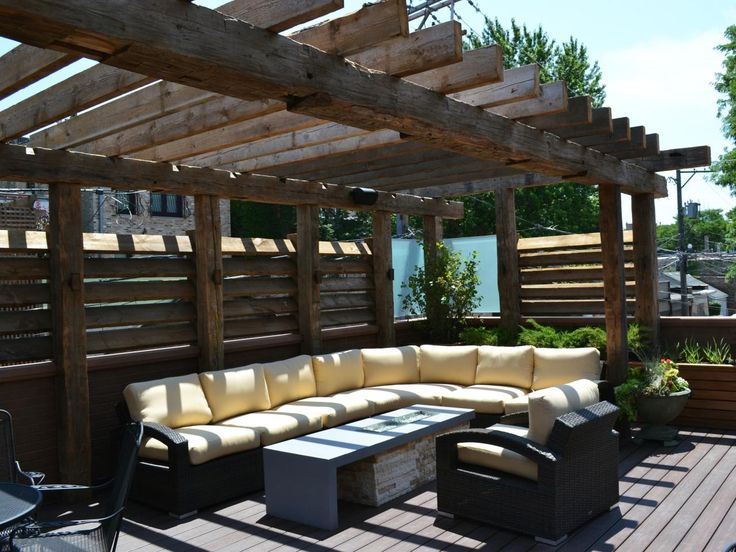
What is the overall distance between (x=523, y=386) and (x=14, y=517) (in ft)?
16.4

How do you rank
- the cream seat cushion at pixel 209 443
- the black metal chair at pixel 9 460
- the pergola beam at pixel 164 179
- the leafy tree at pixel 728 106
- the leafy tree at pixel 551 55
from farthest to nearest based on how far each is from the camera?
the leafy tree at pixel 551 55 → the leafy tree at pixel 728 106 → the pergola beam at pixel 164 179 → the cream seat cushion at pixel 209 443 → the black metal chair at pixel 9 460

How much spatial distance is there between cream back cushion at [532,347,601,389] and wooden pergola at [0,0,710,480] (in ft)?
1.82

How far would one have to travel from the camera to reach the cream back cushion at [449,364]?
24.0 ft

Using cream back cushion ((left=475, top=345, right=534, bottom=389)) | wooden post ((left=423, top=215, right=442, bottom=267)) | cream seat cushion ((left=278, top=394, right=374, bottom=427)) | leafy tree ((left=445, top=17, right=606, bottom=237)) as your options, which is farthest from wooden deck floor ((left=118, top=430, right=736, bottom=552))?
leafy tree ((left=445, top=17, right=606, bottom=237))

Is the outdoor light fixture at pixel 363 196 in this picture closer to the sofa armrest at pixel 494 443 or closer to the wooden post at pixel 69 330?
the wooden post at pixel 69 330

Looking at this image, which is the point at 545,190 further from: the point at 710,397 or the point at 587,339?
the point at 710,397

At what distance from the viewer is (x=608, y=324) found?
7.10 m

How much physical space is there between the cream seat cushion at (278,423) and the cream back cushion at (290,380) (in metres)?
0.37

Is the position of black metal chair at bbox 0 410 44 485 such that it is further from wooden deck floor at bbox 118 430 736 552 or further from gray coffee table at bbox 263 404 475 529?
gray coffee table at bbox 263 404 475 529

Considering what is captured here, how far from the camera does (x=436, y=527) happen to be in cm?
459

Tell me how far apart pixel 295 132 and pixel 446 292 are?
361 cm

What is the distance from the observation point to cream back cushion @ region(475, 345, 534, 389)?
273 inches

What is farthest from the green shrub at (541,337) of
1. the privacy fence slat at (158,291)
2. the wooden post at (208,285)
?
the wooden post at (208,285)

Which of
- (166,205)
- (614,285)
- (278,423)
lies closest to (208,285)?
(278,423)
